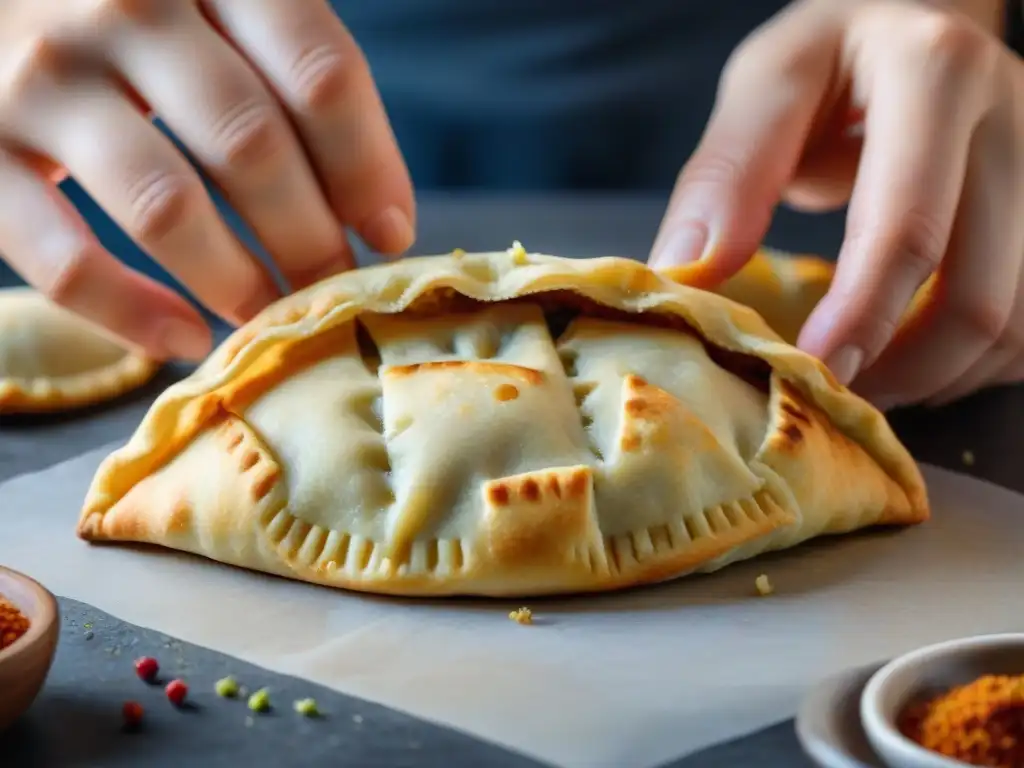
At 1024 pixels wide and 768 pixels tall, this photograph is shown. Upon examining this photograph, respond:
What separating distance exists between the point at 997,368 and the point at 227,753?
1.45 metres

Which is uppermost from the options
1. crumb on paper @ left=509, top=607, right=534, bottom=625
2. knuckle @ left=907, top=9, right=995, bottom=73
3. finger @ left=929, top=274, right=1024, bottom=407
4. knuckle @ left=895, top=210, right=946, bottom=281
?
knuckle @ left=907, top=9, right=995, bottom=73

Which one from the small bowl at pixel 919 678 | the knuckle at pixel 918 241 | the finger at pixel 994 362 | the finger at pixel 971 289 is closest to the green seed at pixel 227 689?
the small bowl at pixel 919 678

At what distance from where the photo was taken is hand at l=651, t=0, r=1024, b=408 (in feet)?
5.06

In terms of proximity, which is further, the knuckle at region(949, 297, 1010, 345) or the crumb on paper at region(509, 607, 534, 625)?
the knuckle at region(949, 297, 1010, 345)

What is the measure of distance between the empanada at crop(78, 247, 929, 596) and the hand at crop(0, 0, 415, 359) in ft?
0.49

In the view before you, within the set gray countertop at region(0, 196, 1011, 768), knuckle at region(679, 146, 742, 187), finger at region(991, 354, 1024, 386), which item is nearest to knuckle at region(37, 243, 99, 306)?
gray countertop at region(0, 196, 1011, 768)

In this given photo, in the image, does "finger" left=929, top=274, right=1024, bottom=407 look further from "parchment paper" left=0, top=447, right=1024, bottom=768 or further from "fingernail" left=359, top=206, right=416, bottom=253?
"fingernail" left=359, top=206, right=416, bottom=253

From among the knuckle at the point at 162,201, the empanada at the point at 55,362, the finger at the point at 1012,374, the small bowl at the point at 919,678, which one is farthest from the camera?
the finger at the point at 1012,374

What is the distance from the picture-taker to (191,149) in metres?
1.49

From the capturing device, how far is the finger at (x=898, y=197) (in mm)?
1513

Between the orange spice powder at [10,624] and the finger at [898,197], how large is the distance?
98cm

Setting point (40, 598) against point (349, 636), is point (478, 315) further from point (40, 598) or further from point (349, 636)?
point (40, 598)

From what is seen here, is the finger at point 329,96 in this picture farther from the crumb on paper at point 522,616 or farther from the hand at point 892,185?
the crumb on paper at point 522,616

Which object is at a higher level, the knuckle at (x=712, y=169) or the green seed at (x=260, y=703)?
the knuckle at (x=712, y=169)
